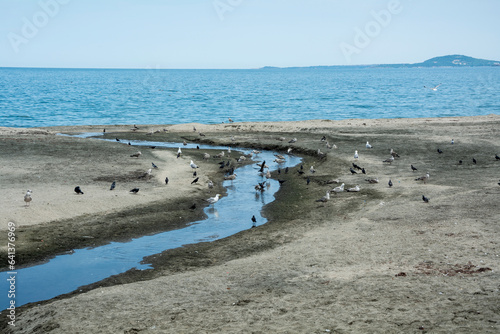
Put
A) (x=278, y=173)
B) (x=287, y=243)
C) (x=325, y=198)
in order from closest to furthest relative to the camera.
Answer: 1. (x=287, y=243)
2. (x=325, y=198)
3. (x=278, y=173)

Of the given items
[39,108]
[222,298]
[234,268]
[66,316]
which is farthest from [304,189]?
[39,108]

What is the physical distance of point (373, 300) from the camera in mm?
11016

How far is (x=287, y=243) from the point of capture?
1681 centimetres

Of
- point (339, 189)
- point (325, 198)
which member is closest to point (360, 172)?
point (339, 189)

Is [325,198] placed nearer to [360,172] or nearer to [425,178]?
[425,178]

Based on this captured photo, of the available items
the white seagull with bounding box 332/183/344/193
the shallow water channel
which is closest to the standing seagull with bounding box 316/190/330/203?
the white seagull with bounding box 332/183/344/193

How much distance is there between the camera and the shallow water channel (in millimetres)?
13906

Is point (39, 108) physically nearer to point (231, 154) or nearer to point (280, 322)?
point (231, 154)

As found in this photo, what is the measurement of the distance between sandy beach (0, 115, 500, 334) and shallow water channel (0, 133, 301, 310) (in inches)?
22.8

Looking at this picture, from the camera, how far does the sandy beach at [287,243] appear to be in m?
10.5

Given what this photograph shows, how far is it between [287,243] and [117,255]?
560cm

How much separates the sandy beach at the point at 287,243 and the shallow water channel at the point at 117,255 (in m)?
0.58

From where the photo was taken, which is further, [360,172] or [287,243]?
[360,172]

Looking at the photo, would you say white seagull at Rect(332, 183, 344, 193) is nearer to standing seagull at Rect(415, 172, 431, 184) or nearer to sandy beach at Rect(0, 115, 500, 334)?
sandy beach at Rect(0, 115, 500, 334)
